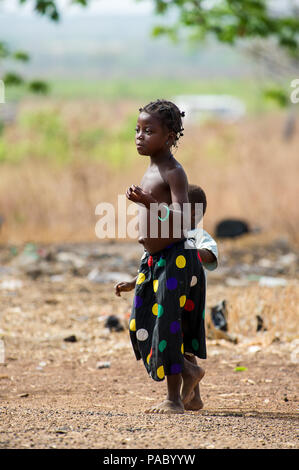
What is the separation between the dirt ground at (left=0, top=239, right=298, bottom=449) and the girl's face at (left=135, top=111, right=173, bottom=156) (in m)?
1.22

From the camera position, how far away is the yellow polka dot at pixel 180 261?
10.9 feet

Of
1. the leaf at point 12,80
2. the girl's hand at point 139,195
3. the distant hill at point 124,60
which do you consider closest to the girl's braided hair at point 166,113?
the girl's hand at point 139,195

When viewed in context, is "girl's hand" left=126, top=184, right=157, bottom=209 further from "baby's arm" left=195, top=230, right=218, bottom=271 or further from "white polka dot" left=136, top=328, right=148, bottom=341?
"white polka dot" left=136, top=328, right=148, bottom=341

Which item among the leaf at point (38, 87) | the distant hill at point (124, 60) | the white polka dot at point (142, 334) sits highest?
the distant hill at point (124, 60)

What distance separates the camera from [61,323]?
5.97m

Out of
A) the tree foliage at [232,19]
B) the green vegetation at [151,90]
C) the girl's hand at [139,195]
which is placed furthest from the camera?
the green vegetation at [151,90]

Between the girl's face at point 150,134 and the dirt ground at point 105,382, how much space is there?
1.22 metres

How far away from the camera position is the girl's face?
11.0ft

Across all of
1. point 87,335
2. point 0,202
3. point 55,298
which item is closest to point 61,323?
point 87,335

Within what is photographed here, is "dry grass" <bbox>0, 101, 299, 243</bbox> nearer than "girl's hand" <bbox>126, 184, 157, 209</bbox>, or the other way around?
"girl's hand" <bbox>126, 184, 157, 209</bbox>

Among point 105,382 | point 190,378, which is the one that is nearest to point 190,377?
point 190,378

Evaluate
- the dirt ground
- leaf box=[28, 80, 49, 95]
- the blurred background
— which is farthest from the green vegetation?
the dirt ground

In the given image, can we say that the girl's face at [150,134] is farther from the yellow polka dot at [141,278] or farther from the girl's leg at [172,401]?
the girl's leg at [172,401]

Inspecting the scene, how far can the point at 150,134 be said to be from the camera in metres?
3.34
